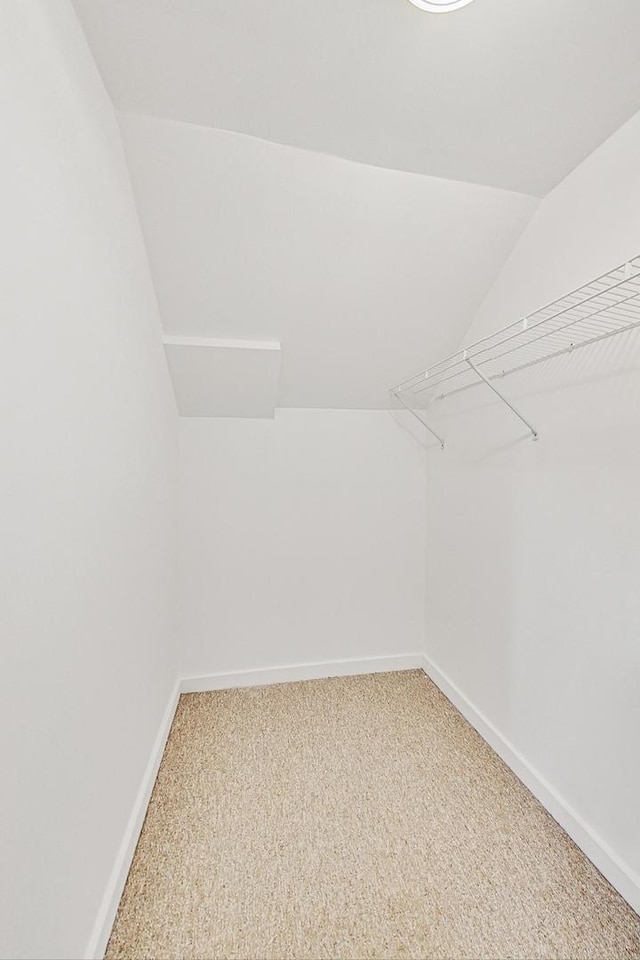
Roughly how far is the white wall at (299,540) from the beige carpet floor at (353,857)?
0.53m

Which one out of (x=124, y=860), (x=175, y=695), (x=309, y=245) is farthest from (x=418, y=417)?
(x=124, y=860)

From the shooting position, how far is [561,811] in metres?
1.55

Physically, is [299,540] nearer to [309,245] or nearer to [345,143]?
→ [309,245]

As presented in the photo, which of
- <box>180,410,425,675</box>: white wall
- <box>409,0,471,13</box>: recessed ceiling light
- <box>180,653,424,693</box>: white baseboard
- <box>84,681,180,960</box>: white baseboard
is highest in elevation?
<box>409,0,471,13</box>: recessed ceiling light

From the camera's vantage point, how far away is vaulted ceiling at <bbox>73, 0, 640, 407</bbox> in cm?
109

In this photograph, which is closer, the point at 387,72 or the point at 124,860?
the point at 387,72

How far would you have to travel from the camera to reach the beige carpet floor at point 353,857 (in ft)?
3.91

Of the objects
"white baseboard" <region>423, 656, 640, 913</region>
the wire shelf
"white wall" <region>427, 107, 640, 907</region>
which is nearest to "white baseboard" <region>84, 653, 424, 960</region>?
"white baseboard" <region>423, 656, 640, 913</region>

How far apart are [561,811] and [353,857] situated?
0.73 meters

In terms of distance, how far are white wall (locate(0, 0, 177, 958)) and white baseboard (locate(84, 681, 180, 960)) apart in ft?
0.14

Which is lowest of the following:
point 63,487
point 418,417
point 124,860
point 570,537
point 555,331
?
point 124,860

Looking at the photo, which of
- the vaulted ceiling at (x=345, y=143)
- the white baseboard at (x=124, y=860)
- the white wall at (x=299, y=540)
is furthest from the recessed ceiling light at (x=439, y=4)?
the white baseboard at (x=124, y=860)

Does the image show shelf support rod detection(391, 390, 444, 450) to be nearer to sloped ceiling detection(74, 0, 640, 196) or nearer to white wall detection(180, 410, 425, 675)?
white wall detection(180, 410, 425, 675)

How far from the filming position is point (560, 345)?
1651 mm
